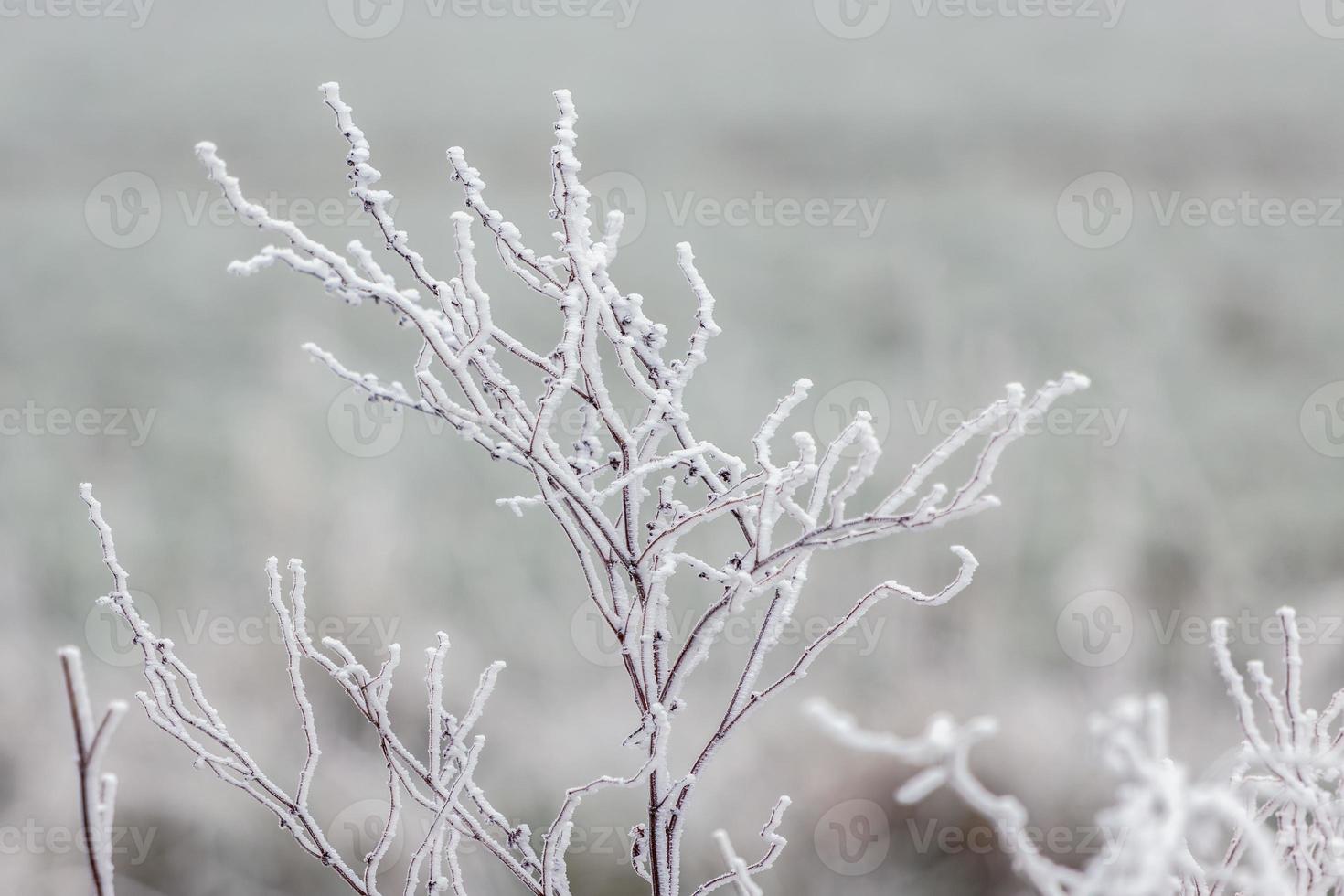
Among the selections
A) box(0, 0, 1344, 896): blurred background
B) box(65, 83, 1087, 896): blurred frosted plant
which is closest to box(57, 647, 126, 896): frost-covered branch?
box(65, 83, 1087, 896): blurred frosted plant

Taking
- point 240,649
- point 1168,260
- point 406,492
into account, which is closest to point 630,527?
point 240,649

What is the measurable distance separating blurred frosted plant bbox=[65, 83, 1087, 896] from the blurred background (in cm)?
13

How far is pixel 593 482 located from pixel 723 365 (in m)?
2.66

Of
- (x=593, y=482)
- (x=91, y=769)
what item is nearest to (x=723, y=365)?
(x=593, y=482)

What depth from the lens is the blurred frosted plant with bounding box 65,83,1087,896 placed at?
31cm

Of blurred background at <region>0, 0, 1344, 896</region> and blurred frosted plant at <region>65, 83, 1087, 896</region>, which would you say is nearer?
blurred frosted plant at <region>65, 83, 1087, 896</region>

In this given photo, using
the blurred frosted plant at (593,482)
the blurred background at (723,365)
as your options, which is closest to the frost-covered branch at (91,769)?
the blurred frosted plant at (593,482)

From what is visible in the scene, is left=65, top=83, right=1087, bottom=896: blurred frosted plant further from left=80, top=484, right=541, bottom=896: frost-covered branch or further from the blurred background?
the blurred background

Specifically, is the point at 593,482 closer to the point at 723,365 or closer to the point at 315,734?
the point at 315,734

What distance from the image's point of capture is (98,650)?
92.1 inches

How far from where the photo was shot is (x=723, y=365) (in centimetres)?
300

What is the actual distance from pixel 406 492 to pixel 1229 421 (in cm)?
271

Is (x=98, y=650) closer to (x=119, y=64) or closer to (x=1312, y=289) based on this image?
(x=119, y=64)

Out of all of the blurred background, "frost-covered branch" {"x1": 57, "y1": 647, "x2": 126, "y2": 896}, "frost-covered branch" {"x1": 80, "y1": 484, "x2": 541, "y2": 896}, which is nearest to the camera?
"frost-covered branch" {"x1": 57, "y1": 647, "x2": 126, "y2": 896}
